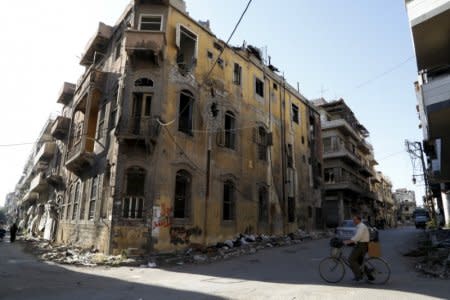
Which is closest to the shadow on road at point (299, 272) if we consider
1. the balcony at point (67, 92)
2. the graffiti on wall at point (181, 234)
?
the graffiti on wall at point (181, 234)

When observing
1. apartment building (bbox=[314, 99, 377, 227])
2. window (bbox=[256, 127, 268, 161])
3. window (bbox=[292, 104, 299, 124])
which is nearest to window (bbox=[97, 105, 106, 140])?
window (bbox=[256, 127, 268, 161])

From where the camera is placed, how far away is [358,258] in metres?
8.02

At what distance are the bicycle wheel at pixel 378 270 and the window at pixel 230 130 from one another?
42.2 ft

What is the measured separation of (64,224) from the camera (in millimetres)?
21031

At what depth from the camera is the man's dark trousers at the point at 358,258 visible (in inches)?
311

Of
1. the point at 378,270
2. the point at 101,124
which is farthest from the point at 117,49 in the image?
the point at 378,270

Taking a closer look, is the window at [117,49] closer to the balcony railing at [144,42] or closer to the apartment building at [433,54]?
the balcony railing at [144,42]

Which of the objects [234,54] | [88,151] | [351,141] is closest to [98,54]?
[88,151]

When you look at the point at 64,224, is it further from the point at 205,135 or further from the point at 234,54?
the point at 234,54

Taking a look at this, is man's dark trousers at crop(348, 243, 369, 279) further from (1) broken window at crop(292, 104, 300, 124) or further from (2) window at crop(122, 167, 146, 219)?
(1) broken window at crop(292, 104, 300, 124)

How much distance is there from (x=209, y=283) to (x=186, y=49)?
14455mm

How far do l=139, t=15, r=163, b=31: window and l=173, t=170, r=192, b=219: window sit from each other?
7.96 meters

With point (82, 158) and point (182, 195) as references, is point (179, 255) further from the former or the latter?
point (82, 158)

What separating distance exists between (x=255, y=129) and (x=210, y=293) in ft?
52.5
